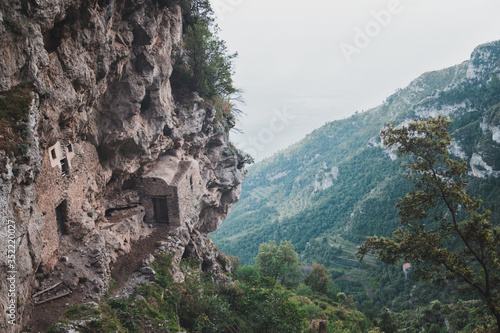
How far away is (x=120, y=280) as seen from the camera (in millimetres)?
13016

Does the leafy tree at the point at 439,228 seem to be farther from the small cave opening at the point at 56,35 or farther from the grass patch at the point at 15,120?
the small cave opening at the point at 56,35

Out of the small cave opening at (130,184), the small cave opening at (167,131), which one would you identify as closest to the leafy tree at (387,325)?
the small cave opening at (130,184)

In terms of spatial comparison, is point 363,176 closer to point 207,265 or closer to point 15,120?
point 207,265

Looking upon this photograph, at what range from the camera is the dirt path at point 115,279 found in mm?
8961

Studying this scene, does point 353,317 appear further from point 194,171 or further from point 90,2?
point 90,2

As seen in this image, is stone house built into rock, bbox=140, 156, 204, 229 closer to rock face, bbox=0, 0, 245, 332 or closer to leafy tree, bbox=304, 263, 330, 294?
rock face, bbox=0, 0, 245, 332

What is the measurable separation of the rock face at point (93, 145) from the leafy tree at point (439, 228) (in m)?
11.0

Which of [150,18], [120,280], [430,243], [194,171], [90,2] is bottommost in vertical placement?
[430,243]

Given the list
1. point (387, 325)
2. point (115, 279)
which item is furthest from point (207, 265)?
point (387, 325)

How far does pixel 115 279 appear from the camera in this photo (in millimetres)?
12969

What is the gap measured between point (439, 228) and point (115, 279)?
13254 mm

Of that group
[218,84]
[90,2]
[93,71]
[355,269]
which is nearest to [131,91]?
[93,71]

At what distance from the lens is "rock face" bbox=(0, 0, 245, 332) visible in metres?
7.85

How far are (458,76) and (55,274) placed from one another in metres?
151
